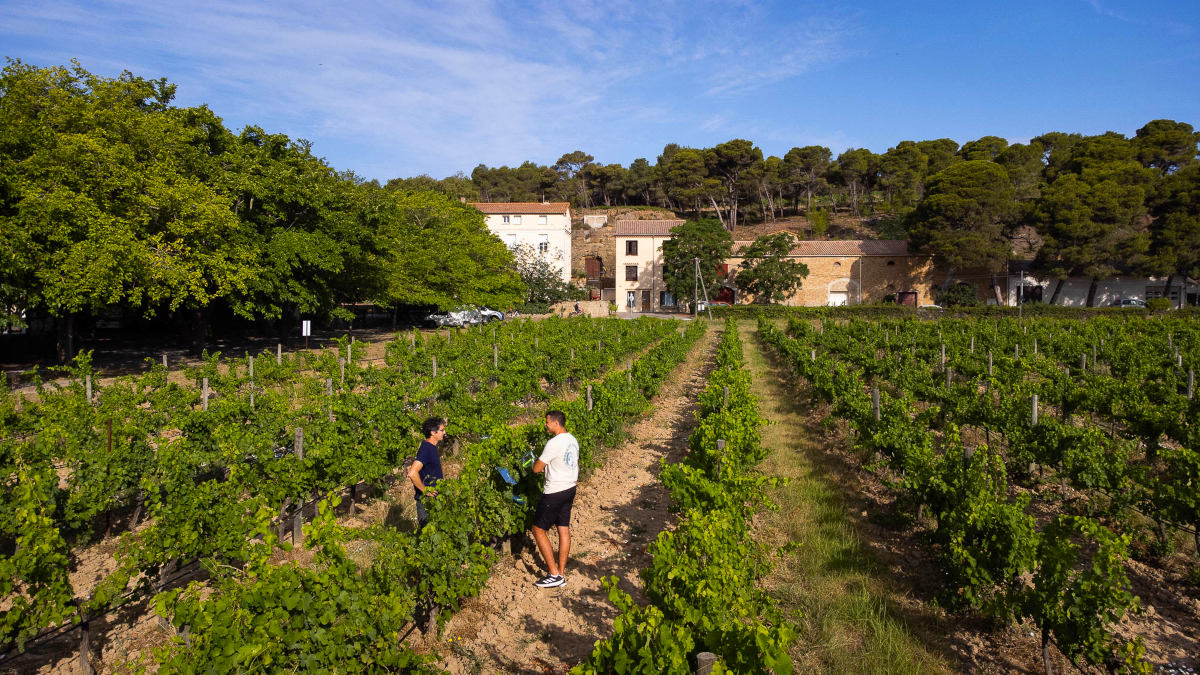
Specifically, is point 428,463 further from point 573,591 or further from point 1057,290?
point 1057,290

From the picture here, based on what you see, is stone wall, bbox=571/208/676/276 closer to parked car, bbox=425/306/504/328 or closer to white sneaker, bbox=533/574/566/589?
parked car, bbox=425/306/504/328

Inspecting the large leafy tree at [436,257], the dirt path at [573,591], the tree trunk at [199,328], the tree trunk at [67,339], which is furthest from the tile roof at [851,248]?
the dirt path at [573,591]

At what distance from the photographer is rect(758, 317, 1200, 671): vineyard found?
13.3 feet

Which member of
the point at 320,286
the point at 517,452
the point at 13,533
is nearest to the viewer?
the point at 13,533

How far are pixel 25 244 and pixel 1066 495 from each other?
1979cm

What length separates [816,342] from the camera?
1936cm

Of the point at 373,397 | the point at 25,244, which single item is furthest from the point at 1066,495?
the point at 25,244

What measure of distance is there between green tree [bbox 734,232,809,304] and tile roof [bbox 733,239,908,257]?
2.46 meters

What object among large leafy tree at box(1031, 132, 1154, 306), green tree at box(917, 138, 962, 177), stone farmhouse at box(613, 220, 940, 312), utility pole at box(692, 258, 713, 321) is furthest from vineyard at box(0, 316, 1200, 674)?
green tree at box(917, 138, 962, 177)

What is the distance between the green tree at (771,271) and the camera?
44688 mm

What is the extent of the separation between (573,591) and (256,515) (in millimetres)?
2648

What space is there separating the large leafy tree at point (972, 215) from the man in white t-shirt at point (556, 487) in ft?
150

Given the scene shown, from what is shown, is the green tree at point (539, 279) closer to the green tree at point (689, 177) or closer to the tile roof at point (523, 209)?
the tile roof at point (523, 209)

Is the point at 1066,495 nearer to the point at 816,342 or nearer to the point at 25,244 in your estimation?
the point at 816,342
